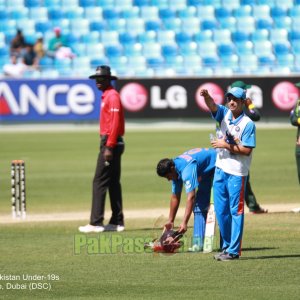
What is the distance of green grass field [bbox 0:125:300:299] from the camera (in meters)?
8.66

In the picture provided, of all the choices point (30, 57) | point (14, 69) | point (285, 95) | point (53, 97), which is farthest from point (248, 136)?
point (30, 57)

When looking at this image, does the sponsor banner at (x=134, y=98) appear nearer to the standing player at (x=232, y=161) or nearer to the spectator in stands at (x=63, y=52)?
the spectator in stands at (x=63, y=52)

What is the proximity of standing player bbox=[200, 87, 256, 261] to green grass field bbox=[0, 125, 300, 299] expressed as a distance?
41 cm

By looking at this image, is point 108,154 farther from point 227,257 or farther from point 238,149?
point 238,149

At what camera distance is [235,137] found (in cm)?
984

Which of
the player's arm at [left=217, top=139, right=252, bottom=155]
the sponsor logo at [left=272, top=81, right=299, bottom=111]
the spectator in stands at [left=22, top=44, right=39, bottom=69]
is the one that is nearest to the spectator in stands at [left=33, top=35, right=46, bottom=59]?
the spectator in stands at [left=22, top=44, right=39, bottom=69]

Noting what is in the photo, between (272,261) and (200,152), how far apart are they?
1.49m

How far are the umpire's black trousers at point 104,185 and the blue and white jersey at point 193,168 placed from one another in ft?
7.83

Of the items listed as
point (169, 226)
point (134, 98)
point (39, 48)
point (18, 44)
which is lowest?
point (169, 226)

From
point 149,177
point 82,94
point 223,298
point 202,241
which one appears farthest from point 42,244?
point 82,94

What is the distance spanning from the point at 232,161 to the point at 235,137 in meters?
0.25
